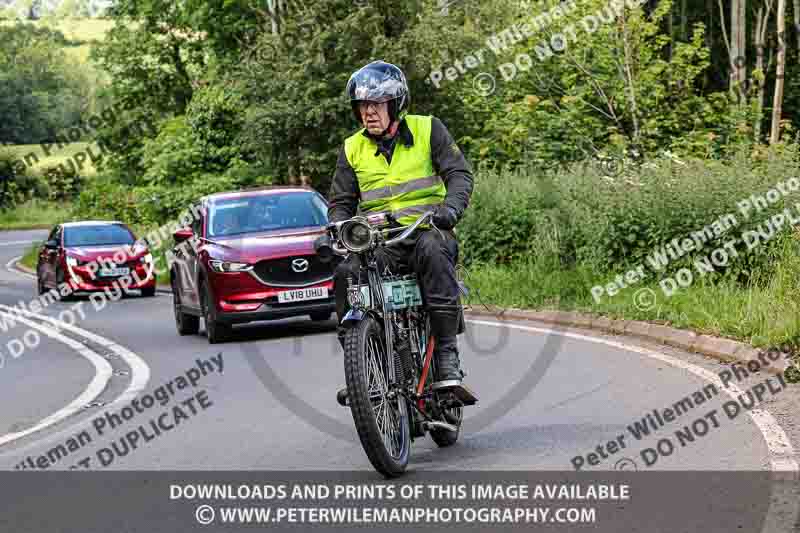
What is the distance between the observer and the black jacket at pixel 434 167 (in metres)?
7.30

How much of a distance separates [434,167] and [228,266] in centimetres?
799

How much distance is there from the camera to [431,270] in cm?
713

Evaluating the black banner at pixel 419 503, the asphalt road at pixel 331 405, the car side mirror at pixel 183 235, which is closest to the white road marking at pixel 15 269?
the car side mirror at pixel 183 235

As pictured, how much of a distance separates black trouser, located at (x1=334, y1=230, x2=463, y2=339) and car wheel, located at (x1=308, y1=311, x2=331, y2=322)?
26.0ft

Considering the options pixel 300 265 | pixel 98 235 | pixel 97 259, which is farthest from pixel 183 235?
pixel 98 235

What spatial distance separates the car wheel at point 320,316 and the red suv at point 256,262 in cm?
1

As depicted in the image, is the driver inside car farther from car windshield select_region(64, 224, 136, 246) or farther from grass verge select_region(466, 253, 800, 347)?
car windshield select_region(64, 224, 136, 246)

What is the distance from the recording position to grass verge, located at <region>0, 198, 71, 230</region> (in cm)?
8146

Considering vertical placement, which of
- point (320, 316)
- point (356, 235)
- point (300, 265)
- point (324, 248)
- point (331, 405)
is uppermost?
point (356, 235)

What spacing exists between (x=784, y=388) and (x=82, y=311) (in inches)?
662

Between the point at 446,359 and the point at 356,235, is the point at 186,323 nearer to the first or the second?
the point at 446,359

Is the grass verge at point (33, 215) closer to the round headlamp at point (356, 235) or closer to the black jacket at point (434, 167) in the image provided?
the black jacket at point (434, 167)

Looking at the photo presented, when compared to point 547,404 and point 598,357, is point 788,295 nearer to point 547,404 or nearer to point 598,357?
point 598,357

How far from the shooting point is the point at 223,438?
850cm
